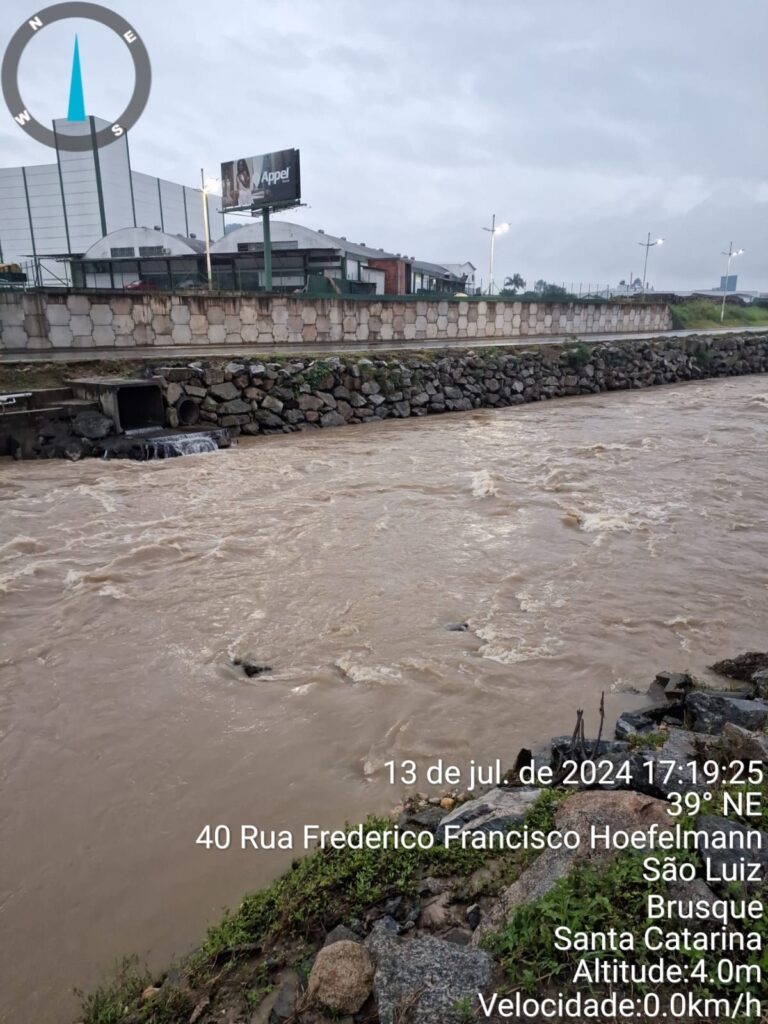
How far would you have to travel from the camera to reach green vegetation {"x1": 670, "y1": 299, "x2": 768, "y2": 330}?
5267cm

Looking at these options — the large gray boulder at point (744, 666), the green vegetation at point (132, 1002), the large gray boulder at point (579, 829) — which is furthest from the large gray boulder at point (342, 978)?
the large gray boulder at point (744, 666)

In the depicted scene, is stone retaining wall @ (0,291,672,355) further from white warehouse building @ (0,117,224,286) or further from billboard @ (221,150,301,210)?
white warehouse building @ (0,117,224,286)

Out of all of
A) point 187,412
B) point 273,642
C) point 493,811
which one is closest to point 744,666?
point 493,811

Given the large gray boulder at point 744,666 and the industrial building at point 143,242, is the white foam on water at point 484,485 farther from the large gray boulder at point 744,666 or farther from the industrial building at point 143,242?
the industrial building at point 143,242

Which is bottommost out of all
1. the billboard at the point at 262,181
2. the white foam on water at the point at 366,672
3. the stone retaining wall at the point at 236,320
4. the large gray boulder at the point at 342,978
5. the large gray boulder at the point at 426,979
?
the white foam on water at the point at 366,672

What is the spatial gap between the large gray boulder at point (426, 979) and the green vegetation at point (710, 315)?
2221 inches

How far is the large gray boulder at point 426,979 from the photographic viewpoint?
2594 mm

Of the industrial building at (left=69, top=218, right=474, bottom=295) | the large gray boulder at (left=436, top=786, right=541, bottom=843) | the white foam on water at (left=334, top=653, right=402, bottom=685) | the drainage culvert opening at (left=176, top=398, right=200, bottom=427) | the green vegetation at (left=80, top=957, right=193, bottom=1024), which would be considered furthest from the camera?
the industrial building at (left=69, top=218, right=474, bottom=295)

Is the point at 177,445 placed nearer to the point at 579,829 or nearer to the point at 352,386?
the point at 352,386

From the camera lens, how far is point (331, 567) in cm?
945

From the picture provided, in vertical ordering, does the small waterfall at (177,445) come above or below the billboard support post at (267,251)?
below

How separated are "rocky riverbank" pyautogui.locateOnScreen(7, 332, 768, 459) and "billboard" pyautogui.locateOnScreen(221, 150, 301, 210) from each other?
21.4 m

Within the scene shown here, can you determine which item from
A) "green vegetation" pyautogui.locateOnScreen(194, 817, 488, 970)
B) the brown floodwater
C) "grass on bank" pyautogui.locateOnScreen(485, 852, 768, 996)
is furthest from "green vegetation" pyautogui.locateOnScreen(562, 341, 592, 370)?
"grass on bank" pyautogui.locateOnScreen(485, 852, 768, 996)

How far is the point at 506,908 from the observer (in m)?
3.11
